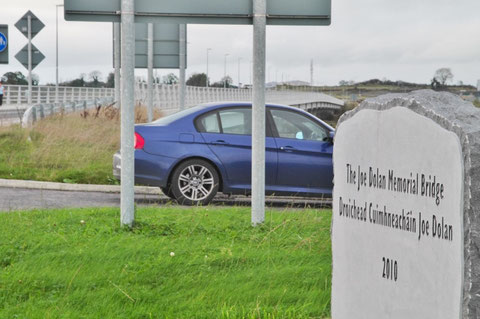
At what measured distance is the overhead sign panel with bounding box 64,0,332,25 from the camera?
9047mm

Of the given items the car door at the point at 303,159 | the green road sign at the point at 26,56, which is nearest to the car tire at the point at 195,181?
the car door at the point at 303,159

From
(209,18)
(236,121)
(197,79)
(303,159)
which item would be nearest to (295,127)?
(303,159)

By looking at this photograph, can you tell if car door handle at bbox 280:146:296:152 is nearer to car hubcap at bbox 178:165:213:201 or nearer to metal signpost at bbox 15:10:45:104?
car hubcap at bbox 178:165:213:201

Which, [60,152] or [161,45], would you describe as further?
[161,45]

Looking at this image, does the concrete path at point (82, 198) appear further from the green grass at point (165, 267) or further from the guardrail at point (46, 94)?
the guardrail at point (46, 94)

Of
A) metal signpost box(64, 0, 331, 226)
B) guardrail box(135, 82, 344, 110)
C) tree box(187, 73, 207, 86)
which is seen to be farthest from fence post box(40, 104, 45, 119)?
tree box(187, 73, 207, 86)

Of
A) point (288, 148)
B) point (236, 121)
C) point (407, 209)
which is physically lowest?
point (288, 148)

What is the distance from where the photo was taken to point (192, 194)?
12.5 m

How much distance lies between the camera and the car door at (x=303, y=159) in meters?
12.9

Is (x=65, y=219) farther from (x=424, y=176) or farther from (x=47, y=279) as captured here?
(x=424, y=176)

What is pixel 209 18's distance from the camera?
925 centimetres

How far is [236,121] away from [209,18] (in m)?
3.98

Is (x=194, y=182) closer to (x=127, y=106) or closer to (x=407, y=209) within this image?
(x=127, y=106)

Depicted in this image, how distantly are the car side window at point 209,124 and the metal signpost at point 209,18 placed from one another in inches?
141
